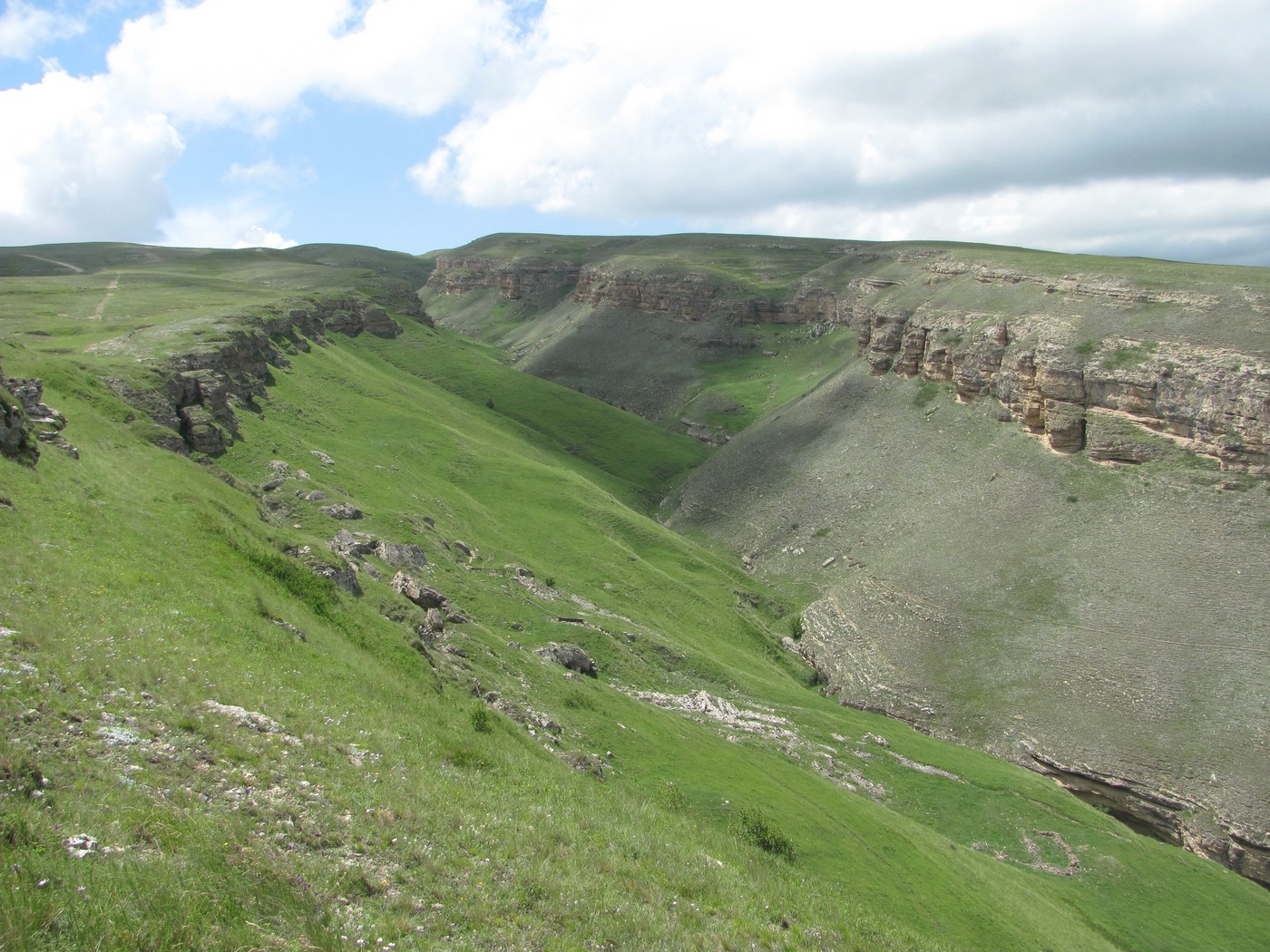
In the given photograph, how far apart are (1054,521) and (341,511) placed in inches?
2531

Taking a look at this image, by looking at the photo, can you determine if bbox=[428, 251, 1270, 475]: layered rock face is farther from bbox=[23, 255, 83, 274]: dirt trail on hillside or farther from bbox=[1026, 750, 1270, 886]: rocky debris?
bbox=[23, 255, 83, 274]: dirt trail on hillside

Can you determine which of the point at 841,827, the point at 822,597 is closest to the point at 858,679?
the point at 822,597

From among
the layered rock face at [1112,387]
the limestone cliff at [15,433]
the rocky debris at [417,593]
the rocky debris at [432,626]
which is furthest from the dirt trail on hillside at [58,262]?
→ the rocky debris at [432,626]

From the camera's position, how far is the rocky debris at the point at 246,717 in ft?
55.6

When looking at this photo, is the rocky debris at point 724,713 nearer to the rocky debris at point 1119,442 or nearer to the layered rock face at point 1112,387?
the rocky debris at point 1119,442

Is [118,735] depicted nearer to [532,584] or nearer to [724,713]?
[724,713]

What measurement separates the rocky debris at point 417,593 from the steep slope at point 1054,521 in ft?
137

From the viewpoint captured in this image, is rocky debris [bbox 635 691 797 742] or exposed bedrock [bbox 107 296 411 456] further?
exposed bedrock [bbox 107 296 411 456]

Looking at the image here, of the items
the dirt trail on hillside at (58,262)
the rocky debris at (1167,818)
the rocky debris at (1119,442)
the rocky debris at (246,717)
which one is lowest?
the rocky debris at (1167,818)

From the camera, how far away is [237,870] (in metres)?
11.9

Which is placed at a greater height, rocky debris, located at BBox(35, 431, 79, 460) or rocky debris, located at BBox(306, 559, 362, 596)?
rocky debris, located at BBox(35, 431, 79, 460)

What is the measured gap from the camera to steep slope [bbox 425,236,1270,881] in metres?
56.3

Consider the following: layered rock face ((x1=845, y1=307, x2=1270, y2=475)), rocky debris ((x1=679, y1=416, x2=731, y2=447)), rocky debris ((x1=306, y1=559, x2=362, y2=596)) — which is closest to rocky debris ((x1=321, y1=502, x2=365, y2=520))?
rocky debris ((x1=306, y1=559, x2=362, y2=596))

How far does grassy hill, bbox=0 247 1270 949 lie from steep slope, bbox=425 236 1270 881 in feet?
20.2
